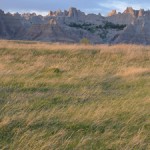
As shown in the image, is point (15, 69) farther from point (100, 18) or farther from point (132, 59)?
point (100, 18)

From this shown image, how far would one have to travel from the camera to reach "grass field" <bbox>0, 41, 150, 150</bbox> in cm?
625

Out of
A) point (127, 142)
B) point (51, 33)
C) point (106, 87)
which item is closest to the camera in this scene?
point (127, 142)

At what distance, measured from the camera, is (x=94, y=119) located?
24.7 feet

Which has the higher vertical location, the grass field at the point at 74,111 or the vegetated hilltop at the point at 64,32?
the grass field at the point at 74,111

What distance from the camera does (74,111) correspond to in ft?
26.7

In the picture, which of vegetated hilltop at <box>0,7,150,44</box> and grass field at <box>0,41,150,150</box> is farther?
vegetated hilltop at <box>0,7,150,44</box>

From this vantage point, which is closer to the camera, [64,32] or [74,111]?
[74,111]

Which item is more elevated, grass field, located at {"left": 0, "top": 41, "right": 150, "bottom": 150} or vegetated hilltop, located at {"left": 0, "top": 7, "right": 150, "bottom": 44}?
grass field, located at {"left": 0, "top": 41, "right": 150, "bottom": 150}

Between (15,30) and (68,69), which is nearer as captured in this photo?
(68,69)

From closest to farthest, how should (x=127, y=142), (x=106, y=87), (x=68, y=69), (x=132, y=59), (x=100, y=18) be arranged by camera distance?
(x=127, y=142)
(x=106, y=87)
(x=68, y=69)
(x=132, y=59)
(x=100, y=18)

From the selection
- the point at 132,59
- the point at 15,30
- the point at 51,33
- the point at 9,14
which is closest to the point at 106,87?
the point at 132,59

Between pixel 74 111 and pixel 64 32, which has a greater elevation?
pixel 74 111

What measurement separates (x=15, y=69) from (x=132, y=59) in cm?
717

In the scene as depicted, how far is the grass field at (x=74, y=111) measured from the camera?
20.5 ft
